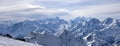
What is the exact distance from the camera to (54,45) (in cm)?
11775

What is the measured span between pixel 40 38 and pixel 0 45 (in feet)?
235

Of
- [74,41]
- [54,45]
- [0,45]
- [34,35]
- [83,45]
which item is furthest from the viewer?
[74,41]

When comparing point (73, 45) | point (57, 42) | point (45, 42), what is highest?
point (45, 42)

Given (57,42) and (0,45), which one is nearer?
(0,45)

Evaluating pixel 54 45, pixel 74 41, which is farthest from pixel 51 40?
pixel 74 41

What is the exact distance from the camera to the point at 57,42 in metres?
125

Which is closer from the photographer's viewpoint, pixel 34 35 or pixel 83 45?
pixel 34 35

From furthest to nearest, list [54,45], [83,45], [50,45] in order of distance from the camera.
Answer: [83,45], [54,45], [50,45]

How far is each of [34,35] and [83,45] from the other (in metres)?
79.7

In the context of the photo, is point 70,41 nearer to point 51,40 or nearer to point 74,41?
point 74,41

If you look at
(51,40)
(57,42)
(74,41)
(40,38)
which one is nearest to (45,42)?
(40,38)

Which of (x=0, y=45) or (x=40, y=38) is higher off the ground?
(x=0, y=45)

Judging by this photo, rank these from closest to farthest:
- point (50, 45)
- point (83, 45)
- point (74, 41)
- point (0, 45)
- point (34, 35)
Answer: point (0, 45)
point (34, 35)
point (50, 45)
point (83, 45)
point (74, 41)

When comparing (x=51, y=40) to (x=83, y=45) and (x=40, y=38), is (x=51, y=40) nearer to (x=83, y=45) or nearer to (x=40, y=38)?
(x=40, y=38)
